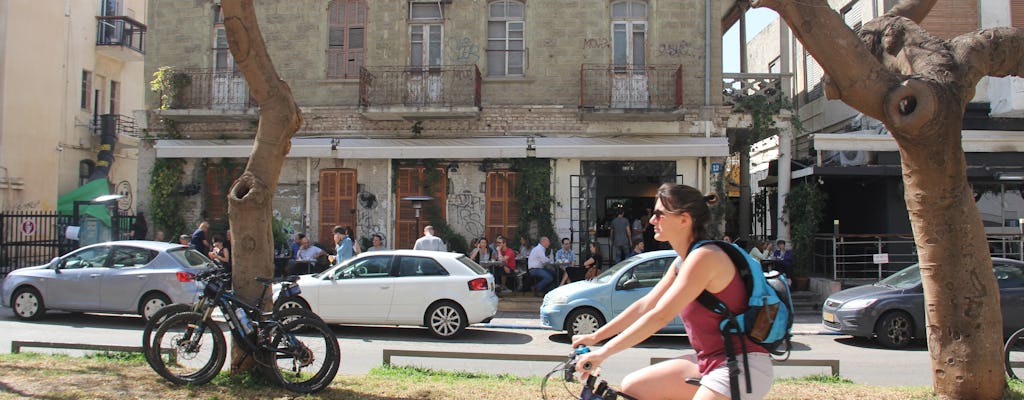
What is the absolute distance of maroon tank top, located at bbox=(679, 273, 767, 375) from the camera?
11.2ft

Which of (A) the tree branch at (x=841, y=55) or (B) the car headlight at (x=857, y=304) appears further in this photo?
(B) the car headlight at (x=857, y=304)

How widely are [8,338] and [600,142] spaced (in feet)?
41.8

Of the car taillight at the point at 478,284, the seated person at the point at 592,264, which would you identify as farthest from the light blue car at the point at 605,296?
the seated person at the point at 592,264

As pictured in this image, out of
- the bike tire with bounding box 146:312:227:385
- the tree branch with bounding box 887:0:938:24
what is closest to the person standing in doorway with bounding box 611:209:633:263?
the tree branch with bounding box 887:0:938:24

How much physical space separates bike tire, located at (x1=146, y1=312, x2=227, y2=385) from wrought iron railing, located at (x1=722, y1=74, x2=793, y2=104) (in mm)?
15450

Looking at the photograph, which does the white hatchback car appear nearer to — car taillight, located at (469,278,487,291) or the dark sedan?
car taillight, located at (469,278,487,291)

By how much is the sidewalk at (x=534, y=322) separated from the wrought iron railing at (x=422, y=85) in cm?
617

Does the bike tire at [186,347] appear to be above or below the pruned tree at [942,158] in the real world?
below

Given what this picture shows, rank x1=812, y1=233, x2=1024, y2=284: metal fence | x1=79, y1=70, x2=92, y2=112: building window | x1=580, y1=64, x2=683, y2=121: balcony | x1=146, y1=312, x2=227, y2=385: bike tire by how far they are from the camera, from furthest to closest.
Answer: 1. x1=79, y1=70, x2=92, y2=112: building window
2. x1=580, y1=64, x2=683, y2=121: balcony
3. x1=812, y1=233, x2=1024, y2=284: metal fence
4. x1=146, y1=312, x2=227, y2=385: bike tire

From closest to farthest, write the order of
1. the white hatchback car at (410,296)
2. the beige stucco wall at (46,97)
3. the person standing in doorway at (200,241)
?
the white hatchback car at (410,296) < the person standing in doorway at (200,241) < the beige stucco wall at (46,97)

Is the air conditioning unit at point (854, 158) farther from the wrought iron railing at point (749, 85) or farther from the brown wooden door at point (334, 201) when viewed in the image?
the brown wooden door at point (334, 201)

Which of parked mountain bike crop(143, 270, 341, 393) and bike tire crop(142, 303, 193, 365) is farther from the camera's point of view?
bike tire crop(142, 303, 193, 365)

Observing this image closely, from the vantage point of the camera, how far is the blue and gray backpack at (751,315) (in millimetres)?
3373

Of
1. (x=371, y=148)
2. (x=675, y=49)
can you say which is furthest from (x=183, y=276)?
(x=675, y=49)
